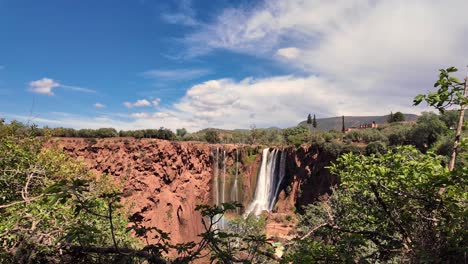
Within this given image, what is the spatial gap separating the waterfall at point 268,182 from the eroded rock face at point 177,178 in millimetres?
1121

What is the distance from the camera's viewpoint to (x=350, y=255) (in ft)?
11.4

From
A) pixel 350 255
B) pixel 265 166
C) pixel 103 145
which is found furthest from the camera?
pixel 265 166

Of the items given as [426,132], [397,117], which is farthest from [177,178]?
[397,117]

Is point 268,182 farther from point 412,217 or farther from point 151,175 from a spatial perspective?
point 412,217

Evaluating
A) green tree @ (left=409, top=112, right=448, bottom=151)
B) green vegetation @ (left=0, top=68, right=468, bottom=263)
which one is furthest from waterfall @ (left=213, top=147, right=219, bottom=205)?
green vegetation @ (left=0, top=68, right=468, bottom=263)

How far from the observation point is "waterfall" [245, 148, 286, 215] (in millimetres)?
42531

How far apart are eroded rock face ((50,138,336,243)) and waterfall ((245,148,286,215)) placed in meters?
1.12

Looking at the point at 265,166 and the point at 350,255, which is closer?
the point at 350,255

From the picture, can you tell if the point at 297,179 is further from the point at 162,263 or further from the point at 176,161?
the point at 162,263

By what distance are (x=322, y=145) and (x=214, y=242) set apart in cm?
3755

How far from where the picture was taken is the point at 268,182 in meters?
43.6

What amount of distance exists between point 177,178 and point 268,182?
1512 centimetres

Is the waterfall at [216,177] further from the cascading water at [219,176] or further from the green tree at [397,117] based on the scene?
the green tree at [397,117]

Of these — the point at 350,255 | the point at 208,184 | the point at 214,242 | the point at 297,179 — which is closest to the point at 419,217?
the point at 350,255
